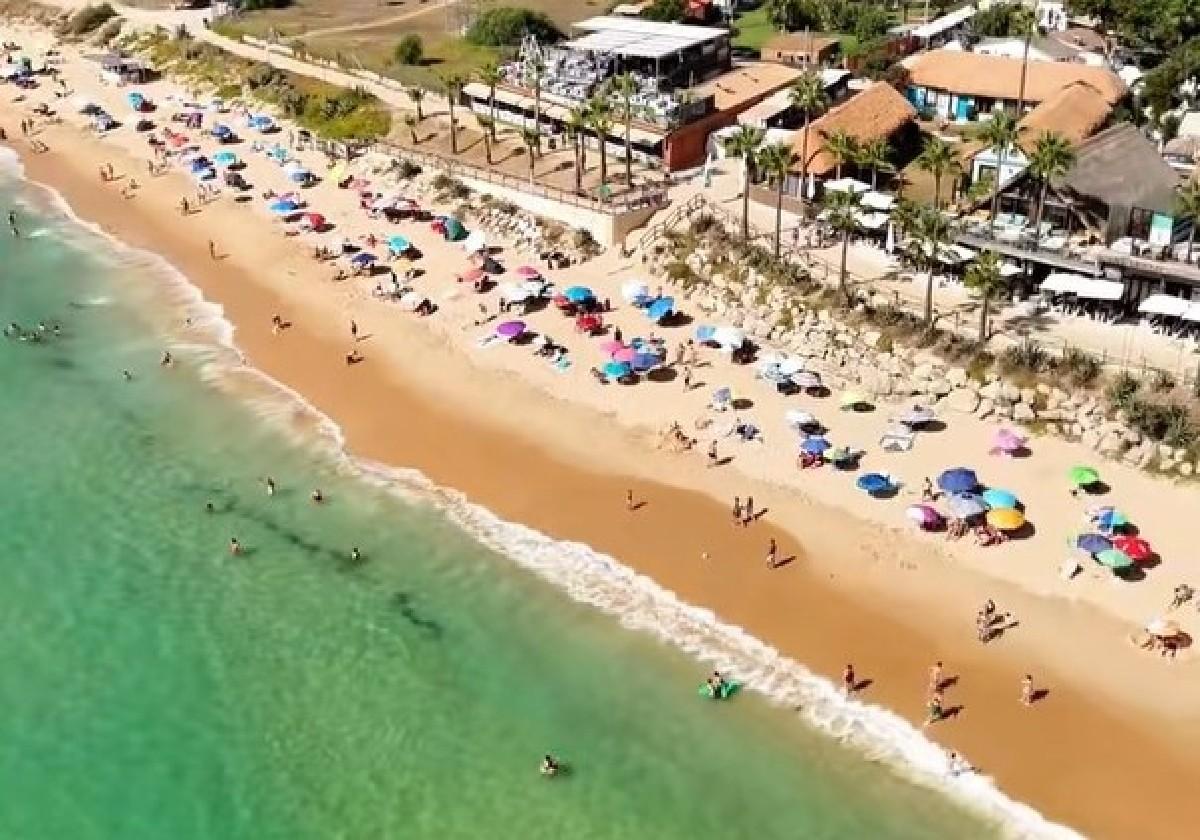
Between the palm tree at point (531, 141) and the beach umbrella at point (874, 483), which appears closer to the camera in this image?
the beach umbrella at point (874, 483)

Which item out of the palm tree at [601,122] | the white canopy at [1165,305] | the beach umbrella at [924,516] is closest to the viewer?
the beach umbrella at [924,516]

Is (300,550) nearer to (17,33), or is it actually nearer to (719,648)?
(719,648)

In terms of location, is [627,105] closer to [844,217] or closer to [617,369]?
[844,217]

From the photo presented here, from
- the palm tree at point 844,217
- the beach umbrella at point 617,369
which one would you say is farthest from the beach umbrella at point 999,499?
the beach umbrella at point 617,369

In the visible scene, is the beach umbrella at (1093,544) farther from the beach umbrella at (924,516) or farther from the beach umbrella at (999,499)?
the beach umbrella at (924,516)

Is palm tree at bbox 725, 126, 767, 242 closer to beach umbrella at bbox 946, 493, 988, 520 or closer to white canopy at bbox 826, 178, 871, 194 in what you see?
white canopy at bbox 826, 178, 871, 194

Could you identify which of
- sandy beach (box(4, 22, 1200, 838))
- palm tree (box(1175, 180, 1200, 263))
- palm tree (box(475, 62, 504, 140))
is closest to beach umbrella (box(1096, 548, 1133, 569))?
sandy beach (box(4, 22, 1200, 838))

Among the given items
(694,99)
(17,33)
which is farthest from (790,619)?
(17,33)
